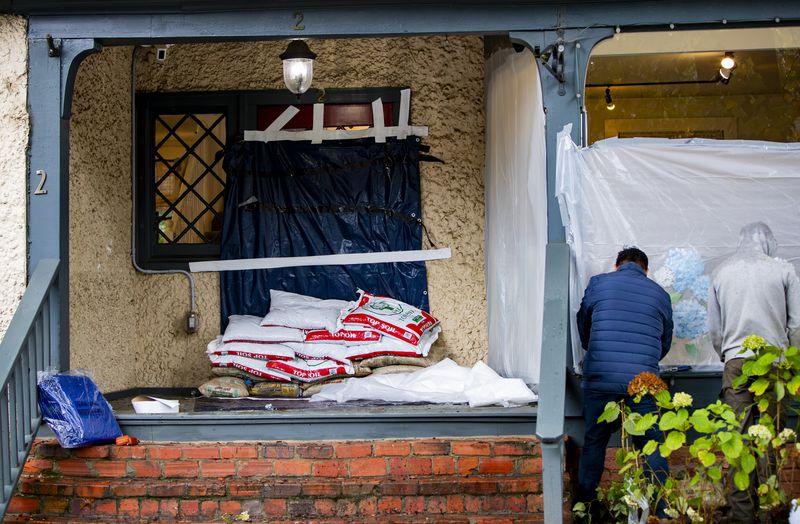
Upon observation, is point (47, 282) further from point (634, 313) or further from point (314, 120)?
point (634, 313)

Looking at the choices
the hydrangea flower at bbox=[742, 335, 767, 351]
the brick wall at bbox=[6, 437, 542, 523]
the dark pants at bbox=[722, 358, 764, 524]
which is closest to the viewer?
the hydrangea flower at bbox=[742, 335, 767, 351]

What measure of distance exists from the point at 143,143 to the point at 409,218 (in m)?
2.36

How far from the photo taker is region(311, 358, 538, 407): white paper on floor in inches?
263

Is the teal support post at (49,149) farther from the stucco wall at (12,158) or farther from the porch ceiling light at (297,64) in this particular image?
the porch ceiling light at (297,64)

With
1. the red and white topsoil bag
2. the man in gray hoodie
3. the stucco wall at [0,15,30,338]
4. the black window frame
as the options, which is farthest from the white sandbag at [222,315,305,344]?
the man in gray hoodie

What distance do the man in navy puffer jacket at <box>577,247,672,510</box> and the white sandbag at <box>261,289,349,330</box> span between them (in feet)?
8.79

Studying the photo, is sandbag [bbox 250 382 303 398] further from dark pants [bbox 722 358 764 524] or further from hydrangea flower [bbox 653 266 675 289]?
dark pants [bbox 722 358 764 524]

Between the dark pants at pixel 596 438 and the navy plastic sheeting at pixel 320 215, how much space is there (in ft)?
9.10

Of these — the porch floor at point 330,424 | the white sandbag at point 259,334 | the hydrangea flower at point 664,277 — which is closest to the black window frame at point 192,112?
the white sandbag at point 259,334

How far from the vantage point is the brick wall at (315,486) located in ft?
20.5

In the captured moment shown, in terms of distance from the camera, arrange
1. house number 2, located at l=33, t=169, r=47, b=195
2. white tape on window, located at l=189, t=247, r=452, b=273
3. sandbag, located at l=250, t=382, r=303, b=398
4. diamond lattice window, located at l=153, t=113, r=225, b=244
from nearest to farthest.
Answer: house number 2, located at l=33, t=169, r=47, b=195
sandbag, located at l=250, t=382, r=303, b=398
white tape on window, located at l=189, t=247, r=452, b=273
diamond lattice window, located at l=153, t=113, r=225, b=244

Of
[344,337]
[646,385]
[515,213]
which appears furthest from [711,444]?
[344,337]

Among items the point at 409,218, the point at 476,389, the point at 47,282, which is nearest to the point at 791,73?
the point at 409,218

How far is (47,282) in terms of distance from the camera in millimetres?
6273
